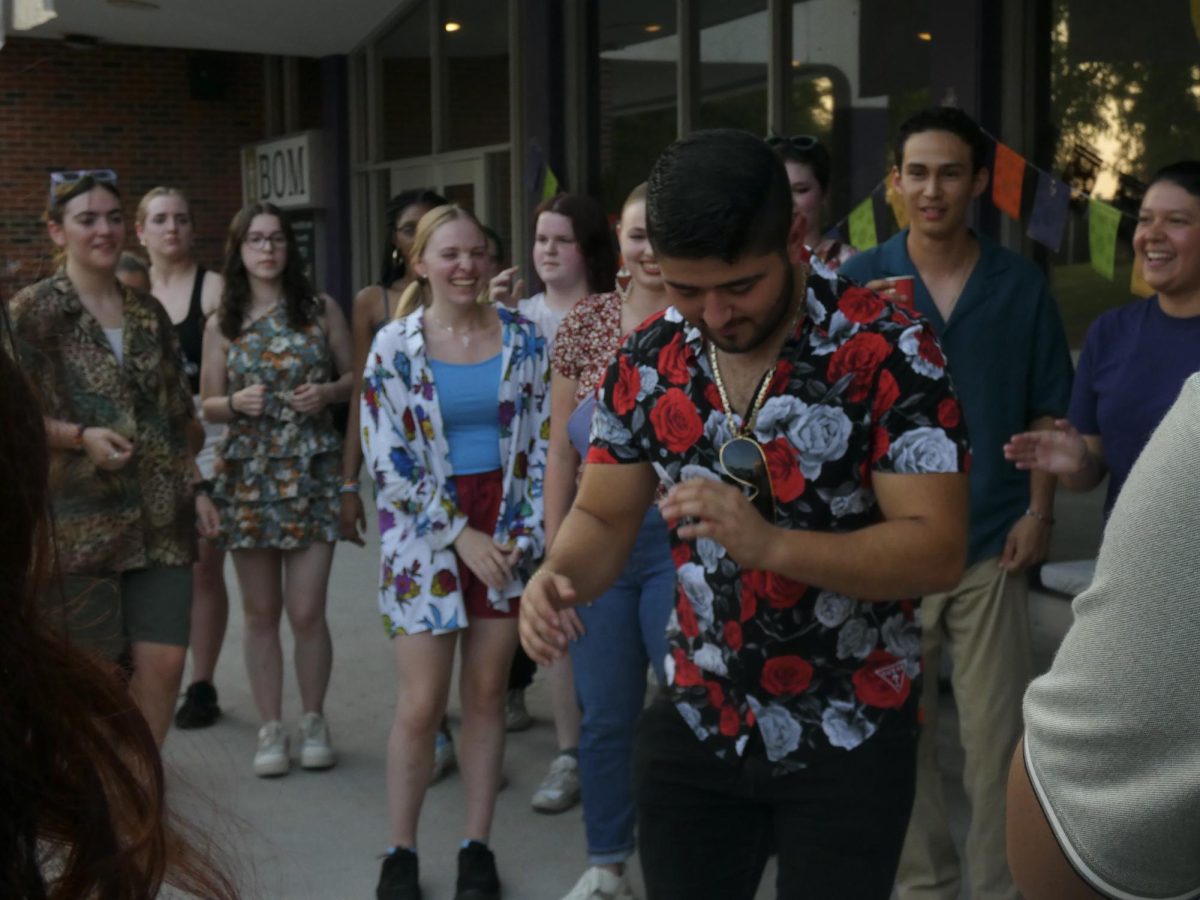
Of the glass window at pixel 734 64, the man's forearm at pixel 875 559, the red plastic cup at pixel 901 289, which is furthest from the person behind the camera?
the glass window at pixel 734 64

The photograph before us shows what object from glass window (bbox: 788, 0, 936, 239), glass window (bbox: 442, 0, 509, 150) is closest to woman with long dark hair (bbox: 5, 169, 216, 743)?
glass window (bbox: 788, 0, 936, 239)

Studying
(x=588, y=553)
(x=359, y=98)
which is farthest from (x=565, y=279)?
(x=359, y=98)

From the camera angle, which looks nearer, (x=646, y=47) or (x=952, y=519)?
(x=952, y=519)

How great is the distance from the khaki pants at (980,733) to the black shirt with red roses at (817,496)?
1524 mm

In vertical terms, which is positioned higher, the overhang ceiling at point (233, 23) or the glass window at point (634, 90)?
the overhang ceiling at point (233, 23)

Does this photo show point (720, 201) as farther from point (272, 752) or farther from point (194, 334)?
point (194, 334)

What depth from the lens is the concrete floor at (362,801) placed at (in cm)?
490

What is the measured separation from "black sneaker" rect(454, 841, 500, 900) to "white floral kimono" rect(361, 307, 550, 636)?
0.69 m

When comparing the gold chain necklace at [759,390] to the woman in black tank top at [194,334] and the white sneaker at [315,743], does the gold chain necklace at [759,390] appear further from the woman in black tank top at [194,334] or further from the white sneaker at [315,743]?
the woman in black tank top at [194,334]

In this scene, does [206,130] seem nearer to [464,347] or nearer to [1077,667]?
[464,347]

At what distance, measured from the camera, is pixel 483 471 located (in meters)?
4.73

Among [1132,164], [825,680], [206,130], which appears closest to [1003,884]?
[825,680]

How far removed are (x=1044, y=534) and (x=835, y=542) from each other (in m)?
1.84

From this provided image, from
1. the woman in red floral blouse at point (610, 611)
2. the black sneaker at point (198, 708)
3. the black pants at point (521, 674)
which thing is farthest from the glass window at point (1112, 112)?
the black sneaker at point (198, 708)
